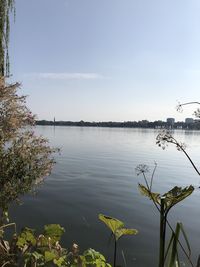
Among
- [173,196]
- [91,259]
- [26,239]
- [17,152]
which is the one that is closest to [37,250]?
[26,239]

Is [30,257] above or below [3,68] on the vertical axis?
below

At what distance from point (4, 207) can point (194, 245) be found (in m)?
5.83

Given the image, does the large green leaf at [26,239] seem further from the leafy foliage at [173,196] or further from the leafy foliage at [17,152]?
the leafy foliage at [17,152]

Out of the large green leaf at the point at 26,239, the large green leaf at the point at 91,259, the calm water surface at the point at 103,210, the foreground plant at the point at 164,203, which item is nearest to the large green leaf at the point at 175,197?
the foreground plant at the point at 164,203

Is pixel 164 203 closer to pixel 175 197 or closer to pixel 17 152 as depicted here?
pixel 175 197

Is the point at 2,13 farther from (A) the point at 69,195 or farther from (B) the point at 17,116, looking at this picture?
(A) the point at 69,195

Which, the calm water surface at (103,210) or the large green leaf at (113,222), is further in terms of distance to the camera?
the calm water surface at (103,210)

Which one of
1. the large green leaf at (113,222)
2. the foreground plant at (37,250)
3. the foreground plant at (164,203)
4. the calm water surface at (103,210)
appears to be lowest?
the calm water surface at (103,210)

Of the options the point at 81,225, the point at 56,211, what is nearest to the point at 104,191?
the point at 56,211

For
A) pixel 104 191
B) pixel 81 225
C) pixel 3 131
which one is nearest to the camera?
pixel 3 131

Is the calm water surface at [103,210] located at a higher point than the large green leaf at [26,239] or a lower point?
lower

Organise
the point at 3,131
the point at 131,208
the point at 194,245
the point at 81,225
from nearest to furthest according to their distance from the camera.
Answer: the point at 3,131
the point at 194,245
the point at 81,225
the point at 131,208

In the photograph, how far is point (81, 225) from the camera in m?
11.4

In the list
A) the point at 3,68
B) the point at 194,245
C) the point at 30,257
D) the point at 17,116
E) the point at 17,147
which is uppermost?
the point at 3,68
